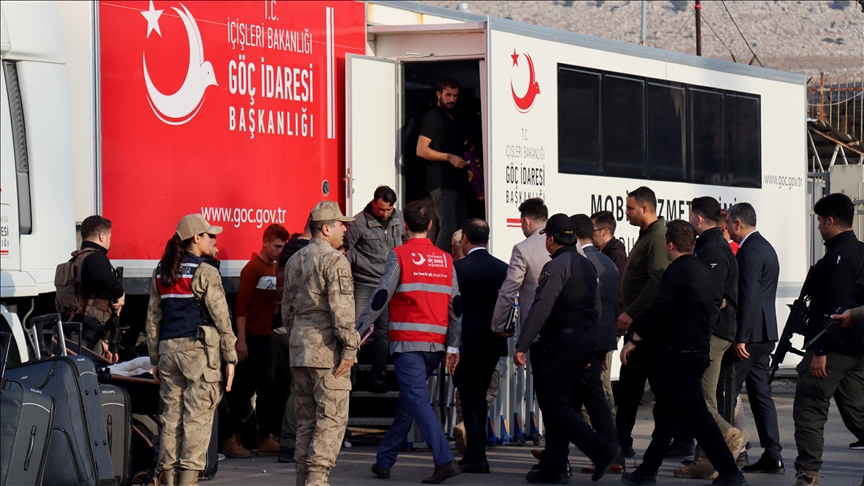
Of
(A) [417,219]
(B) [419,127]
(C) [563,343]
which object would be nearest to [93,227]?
(A) [417,219]

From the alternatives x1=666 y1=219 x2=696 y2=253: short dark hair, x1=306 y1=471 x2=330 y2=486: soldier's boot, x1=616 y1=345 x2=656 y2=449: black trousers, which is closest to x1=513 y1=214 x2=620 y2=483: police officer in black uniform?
x1=666 y1=219 x2=696 y2=253: short dark hair

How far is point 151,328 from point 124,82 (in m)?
2.05

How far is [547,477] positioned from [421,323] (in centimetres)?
136

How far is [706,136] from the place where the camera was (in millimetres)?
12625

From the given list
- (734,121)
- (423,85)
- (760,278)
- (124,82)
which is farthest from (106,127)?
(734,121)

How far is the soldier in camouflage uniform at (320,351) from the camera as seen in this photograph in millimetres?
7266

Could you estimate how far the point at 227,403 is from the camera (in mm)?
9453

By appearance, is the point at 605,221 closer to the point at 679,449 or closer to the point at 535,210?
the point at 535,210

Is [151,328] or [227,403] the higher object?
[151,328]

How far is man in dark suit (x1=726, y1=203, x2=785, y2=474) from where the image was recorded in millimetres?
8398

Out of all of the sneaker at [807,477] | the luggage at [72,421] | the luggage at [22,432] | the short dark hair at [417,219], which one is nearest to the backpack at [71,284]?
the luggage at [72,421]

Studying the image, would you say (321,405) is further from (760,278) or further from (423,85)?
(423,85)

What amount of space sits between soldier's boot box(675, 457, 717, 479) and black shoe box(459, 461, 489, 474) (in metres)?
1.38

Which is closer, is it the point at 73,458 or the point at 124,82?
the point at 73,458
